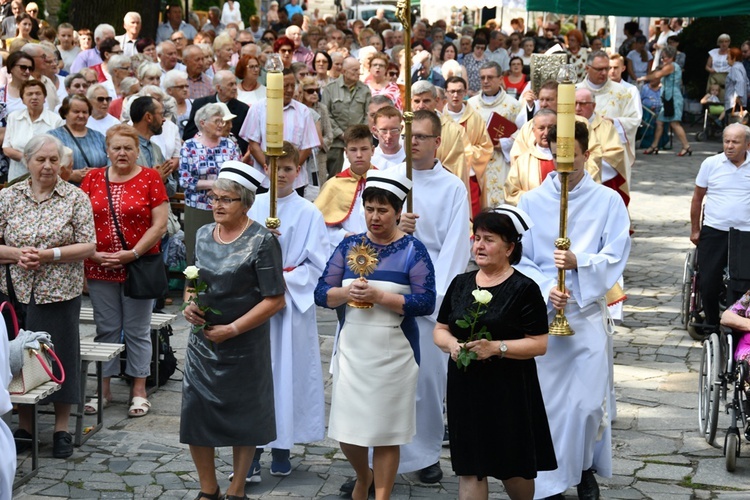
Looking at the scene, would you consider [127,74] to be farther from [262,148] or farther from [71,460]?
[71,460]

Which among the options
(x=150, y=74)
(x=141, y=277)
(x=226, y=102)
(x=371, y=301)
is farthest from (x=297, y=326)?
(x=150, y=74)

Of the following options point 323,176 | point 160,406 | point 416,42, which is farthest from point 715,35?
point 160,406

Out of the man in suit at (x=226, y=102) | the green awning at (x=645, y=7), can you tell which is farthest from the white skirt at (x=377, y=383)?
the green awning at (x=645, y=7)

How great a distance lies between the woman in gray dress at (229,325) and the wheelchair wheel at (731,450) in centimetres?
273

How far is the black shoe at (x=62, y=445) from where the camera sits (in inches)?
289

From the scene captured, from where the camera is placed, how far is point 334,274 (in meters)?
6.31

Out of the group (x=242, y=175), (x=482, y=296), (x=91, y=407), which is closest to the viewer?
(x=482, y=296)

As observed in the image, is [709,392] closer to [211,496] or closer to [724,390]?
[724,390]

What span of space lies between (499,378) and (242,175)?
1743 mm

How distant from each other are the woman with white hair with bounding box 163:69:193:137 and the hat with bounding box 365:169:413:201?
6647 mm

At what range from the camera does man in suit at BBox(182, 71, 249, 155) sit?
38.6ft

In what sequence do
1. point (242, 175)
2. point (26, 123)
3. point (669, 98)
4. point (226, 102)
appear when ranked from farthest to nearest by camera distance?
point (669, 98)
point (226, 102)
point (26, 123)
point (242, 175)

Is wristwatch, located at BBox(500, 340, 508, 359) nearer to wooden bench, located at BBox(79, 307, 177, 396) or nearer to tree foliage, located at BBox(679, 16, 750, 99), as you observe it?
wooden bench, located at BBox(79, 307, 177, 396)

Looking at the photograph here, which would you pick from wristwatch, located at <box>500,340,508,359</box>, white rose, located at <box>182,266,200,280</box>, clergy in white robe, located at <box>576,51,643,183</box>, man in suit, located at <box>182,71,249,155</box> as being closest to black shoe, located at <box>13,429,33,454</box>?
white rose, located at <box>182,266,200,280</box>
